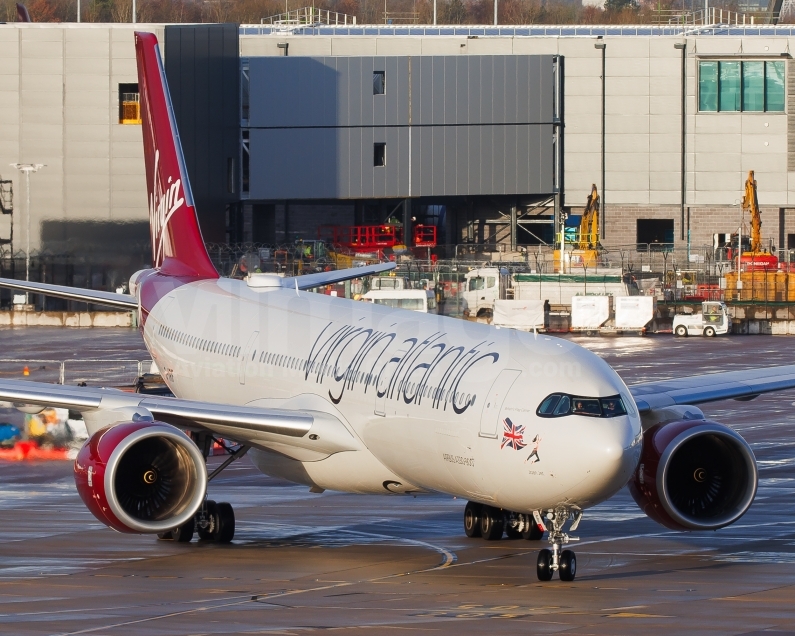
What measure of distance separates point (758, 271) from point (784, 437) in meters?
44.9

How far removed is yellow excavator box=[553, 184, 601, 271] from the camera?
8875 cm

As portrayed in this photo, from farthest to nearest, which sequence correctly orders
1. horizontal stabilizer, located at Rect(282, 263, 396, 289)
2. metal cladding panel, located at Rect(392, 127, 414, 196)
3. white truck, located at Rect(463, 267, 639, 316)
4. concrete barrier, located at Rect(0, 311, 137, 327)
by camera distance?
1. metal cladding panel, located at Rect(392, 127, 414, 196)
2. white truck, located at Rect(463, 267, 639, 316)
3. concrete barrier, located at Rect(0, 311, 137, 327)
4. horizontal stabilizer, located at Rect(282, 263, 396, 289)

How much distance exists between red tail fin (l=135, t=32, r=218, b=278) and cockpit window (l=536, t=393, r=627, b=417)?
55.2 ft

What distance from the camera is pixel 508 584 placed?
20094 mm

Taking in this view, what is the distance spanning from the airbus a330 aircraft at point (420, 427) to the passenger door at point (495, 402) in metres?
0.02

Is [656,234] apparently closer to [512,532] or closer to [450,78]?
[450,78]

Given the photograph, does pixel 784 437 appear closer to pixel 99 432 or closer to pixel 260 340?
pixel 260 340

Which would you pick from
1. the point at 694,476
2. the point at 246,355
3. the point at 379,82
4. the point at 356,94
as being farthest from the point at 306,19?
the point at 694,476

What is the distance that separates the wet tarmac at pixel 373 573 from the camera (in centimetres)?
1753

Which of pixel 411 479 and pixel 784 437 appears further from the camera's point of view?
pixel 784 437

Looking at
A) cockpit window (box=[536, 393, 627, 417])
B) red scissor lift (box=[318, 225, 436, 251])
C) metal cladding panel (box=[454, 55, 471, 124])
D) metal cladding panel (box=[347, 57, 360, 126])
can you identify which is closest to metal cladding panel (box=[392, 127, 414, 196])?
metal cladding panel (box=[347, 57, 360, 126])

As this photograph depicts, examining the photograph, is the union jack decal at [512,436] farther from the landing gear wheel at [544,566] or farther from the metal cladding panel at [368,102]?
the metal cladding panel at [368,102]

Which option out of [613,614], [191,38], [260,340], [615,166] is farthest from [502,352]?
[615,166]

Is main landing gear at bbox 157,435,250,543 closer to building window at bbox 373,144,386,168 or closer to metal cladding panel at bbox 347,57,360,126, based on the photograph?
metal cladding panel at bbox 347,57,360,126
